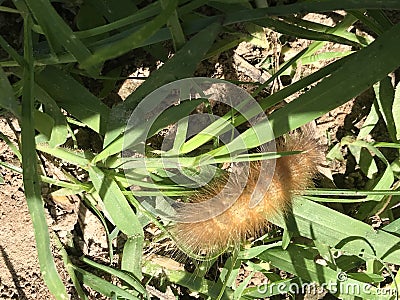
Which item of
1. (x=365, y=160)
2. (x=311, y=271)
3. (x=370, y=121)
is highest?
(x=370, y=121)

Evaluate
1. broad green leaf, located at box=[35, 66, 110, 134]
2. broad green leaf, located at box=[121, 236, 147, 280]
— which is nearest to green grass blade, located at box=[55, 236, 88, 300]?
broad green leaf, located at box=[121, 236, 147, 280]

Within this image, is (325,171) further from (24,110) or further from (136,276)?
(24,110)

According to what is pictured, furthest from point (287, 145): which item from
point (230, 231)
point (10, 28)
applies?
point (10, 28)

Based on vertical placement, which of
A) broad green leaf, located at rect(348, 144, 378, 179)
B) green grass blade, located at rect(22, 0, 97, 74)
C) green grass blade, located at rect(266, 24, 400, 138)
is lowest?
broad green leaf, located at rect(348, 144, 378, 179)

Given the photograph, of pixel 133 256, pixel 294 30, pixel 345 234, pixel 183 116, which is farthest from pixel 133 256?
pixel 294 30

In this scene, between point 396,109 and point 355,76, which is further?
point 396,109

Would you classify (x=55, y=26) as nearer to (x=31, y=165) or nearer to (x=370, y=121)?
(x=31, y=165)

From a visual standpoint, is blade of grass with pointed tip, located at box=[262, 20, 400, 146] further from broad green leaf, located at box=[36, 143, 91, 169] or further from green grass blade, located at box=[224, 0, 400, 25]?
broad green leaf, located at box=[36, 143, 91, 169]

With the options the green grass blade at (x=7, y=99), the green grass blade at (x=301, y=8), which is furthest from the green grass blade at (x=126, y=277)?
the green grass blade at (x=301, y=8)
